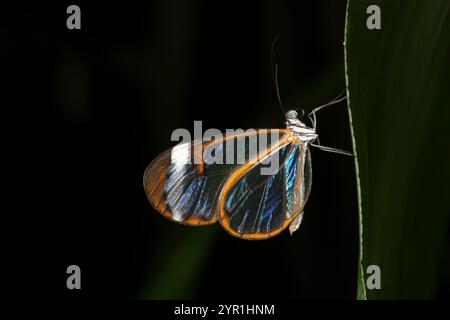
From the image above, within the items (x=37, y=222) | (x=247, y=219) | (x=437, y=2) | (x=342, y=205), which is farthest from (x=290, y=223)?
(x=37, y=222)

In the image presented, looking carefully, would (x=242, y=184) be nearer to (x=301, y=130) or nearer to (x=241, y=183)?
(x=241, y=183)

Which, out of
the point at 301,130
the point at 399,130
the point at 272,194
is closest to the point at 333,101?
the point at 301,130

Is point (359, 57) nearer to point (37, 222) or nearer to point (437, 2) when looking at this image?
point (437, 2)

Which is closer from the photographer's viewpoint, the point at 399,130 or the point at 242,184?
the point at 399,130

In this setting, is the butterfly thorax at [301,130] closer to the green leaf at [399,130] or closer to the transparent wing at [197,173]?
the transparent wing at [197,173]

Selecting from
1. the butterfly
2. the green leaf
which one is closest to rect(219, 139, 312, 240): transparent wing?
the butterfly

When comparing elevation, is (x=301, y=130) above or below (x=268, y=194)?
above

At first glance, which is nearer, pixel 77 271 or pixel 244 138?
pixel 244 138
